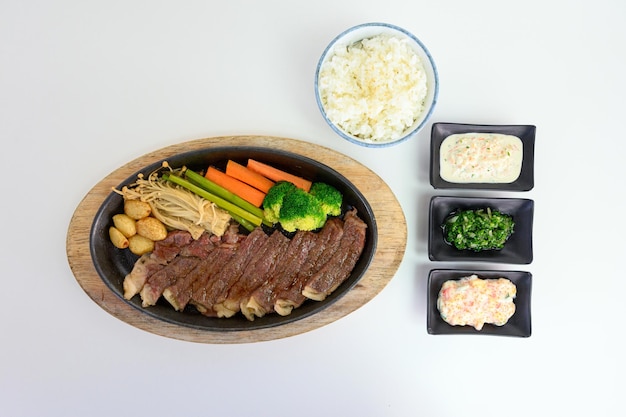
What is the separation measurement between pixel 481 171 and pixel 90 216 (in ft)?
8.76

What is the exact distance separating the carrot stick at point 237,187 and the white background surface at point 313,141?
35 centimetres

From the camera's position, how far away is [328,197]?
338 centimetres

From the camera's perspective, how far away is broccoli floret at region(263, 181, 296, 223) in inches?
132

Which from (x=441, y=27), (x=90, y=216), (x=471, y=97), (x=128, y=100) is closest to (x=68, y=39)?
(x=128, y=100)

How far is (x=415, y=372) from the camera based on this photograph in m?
3.70

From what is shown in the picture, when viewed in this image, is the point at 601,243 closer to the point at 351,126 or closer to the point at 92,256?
the point at 351,126

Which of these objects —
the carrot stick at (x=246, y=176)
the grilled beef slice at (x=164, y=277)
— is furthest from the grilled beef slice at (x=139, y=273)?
the carrot stick at (x=246, y=176)

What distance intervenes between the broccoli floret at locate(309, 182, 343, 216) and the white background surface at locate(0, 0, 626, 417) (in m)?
0.36

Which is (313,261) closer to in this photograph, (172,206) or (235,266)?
(235,266)

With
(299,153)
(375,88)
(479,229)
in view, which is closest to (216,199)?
(299,153)

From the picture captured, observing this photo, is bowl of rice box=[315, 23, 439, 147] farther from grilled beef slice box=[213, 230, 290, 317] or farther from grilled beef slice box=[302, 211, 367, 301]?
grilled beef slice box=[213, 230, 290, 317]

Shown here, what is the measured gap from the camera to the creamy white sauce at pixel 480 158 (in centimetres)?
335

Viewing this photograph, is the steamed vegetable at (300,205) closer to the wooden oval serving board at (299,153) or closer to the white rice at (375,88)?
the wooden oval serving board at (299,153)

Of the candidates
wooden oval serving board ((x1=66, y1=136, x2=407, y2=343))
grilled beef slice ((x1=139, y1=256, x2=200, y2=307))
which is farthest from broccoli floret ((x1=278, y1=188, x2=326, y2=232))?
grilled beef slice ((x1=139, y1=256, x2=200, y2=307))
